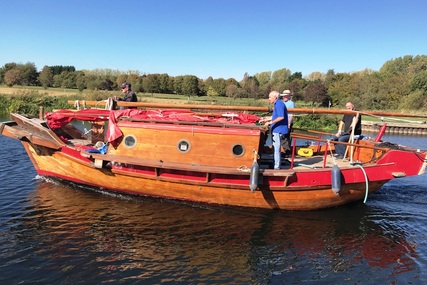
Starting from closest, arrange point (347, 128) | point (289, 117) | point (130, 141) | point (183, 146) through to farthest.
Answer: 1. point (183, 146)
2. point (130, 141)
3. point (347, 128)
4. point (289, 117)

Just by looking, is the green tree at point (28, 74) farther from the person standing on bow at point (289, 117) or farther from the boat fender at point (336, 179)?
the boat fender at point (336, 179)

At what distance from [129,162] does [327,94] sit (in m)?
65.3

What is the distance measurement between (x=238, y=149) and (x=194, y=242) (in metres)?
2.63

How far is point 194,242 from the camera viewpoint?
752cm

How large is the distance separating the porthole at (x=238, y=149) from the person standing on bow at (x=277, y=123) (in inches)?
37.0

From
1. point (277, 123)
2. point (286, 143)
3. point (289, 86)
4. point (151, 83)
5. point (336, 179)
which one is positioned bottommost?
point (336, 179)

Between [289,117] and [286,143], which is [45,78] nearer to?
[289,117]

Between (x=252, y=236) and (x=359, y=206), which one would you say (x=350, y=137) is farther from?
(x=252, y=236)

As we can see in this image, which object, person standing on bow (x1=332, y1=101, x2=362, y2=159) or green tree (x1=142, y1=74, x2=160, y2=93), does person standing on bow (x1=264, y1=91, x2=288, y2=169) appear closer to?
person standing on bow (x1=332, y1=101, x2=362, y2=159)

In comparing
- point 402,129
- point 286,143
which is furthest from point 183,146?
point 402,129

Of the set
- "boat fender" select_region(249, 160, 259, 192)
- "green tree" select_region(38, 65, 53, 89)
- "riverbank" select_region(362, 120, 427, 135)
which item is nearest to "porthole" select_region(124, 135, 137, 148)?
"boat fender" select_region(249, 160, 259, 192)

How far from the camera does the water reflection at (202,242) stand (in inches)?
253

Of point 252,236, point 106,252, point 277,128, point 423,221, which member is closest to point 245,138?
point 277,128

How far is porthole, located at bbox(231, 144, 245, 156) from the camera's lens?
8.66 m
